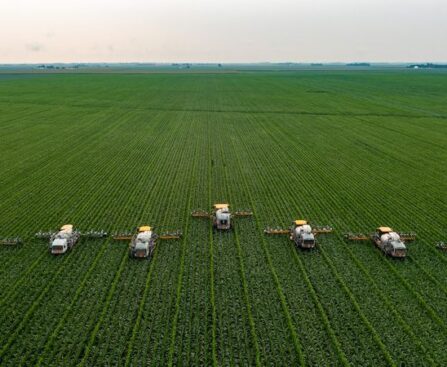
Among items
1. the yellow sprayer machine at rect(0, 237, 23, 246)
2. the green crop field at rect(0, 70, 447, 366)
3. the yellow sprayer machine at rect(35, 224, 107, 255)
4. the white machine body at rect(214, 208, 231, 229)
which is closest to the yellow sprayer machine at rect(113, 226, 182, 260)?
the green crop field at rect(0, 70, 447, 366)

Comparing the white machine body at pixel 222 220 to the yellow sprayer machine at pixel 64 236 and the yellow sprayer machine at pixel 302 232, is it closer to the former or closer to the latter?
the yellow sprayer machine at pixel 302 232

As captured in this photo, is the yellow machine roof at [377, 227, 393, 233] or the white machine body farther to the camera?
the white machine body

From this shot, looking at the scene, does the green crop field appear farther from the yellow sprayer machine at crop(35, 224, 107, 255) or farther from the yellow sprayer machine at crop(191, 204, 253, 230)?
the yellow sprayer machine at crop(191, 204, 253, 230)

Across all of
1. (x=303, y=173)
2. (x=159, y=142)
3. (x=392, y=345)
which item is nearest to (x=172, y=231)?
(x=392, y=345)

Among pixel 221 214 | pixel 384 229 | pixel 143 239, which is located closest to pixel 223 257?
pixel 221 214

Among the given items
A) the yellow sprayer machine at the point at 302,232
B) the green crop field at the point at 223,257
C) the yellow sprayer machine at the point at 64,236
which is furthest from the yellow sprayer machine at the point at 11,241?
the yellow sprayer machine at the point at 302,232
